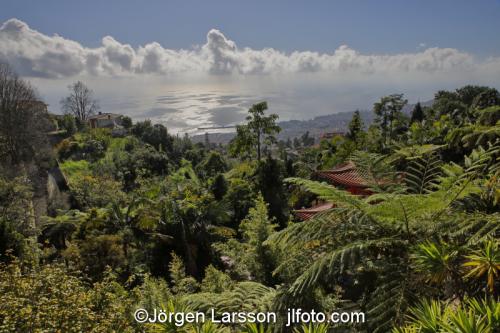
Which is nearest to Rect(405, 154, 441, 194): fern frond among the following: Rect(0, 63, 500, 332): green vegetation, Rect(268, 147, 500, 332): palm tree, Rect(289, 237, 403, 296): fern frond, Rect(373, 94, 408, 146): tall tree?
Rect(0, 63, 500, 332): green vegetation

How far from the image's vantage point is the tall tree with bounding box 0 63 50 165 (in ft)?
61.4

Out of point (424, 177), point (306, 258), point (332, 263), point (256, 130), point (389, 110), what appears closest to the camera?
point (332, 263)

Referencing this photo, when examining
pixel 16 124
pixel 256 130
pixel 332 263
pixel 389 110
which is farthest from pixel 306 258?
pixel 389 110

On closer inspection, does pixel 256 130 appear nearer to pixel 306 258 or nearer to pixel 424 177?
pixel 424 177

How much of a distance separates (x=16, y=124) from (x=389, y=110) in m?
23.4

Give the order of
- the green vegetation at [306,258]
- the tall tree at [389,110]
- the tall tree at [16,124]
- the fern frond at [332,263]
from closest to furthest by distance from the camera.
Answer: the green vegetation at [306,258]
the fern frond at [332,263]
the tall tree at [16,124]
the tall tree at [389,110]

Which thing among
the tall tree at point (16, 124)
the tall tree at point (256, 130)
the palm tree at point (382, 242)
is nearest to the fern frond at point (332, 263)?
the palm tree at point (382, 242)

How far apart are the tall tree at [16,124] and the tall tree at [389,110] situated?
21.5 meters

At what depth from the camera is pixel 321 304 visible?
339 cm

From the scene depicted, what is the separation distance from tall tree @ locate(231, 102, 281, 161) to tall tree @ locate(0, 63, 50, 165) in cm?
1084

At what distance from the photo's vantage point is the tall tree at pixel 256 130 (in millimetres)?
17734

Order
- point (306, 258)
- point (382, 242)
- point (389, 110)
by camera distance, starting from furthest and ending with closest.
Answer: point (389, 110) < point (306, 258) < point (382, 242)

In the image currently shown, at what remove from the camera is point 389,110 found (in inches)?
1005

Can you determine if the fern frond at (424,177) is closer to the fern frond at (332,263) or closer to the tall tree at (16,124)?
the fern frond at (332,263)
